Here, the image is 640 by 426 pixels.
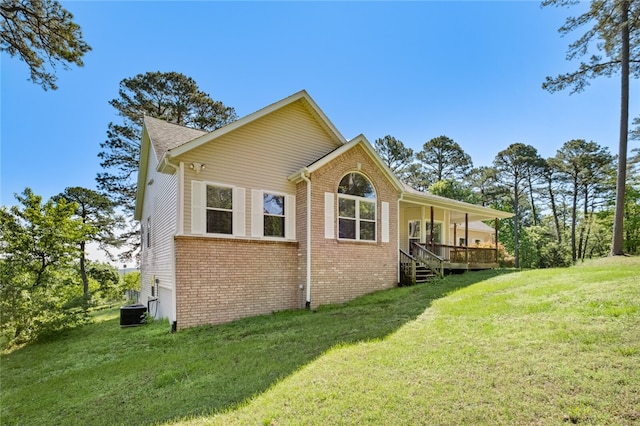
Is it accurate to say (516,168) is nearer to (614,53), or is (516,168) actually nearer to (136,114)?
(614,53)

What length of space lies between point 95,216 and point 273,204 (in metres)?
18.2

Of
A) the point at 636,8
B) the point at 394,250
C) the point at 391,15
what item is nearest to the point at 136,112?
the point at 391,15

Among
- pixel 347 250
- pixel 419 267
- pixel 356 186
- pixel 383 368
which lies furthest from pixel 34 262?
pixel 419 267

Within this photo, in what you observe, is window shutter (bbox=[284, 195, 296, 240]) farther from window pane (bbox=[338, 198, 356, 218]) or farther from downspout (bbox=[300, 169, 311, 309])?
window pane (bbox=[338, 198, 356, 218])

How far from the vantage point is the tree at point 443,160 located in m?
36.4

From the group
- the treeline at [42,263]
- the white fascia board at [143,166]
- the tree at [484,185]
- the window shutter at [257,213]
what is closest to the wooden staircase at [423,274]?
the window shutter at [257,213]

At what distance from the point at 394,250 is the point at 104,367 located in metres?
9.08

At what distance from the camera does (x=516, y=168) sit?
114ft

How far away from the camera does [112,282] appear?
2634 cm

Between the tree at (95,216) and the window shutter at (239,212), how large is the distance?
15905 mm

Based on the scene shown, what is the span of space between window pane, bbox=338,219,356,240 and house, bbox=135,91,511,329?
0.11 ft

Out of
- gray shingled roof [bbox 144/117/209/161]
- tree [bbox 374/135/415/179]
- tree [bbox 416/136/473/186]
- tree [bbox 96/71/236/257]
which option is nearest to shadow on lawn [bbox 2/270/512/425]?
gray shingled roof [bbox 144/117/209/161]

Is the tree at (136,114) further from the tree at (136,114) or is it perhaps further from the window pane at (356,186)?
the window pane at (356,186)

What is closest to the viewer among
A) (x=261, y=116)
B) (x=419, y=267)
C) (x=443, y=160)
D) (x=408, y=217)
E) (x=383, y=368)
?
(x=383, y=368)
